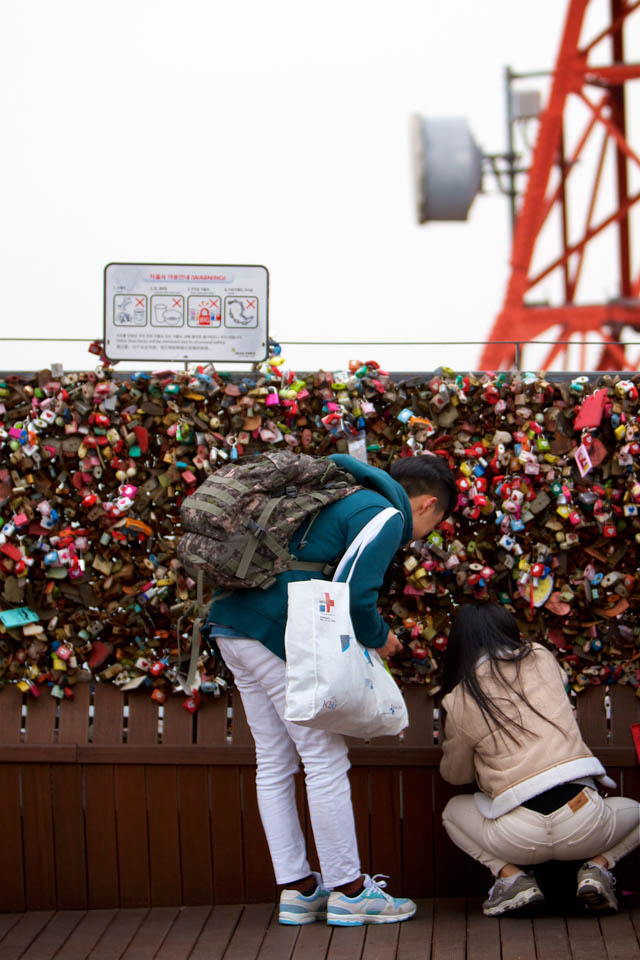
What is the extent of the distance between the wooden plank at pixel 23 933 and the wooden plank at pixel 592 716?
1964 mm

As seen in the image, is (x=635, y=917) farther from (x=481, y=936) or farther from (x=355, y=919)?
(x=355, y=919)

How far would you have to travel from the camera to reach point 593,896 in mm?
2844

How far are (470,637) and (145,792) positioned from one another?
1290 millimetres

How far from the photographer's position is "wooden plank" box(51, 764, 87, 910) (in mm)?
3422

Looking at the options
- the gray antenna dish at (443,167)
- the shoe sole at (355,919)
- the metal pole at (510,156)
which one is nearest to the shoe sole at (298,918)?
the shoe sole at (355,919)

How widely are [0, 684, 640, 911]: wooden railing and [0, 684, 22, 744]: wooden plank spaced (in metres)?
0.05

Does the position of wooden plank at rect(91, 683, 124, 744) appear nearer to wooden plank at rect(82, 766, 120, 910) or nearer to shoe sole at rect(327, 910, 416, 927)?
wooden plank at rect(82, 766, 120, 910)

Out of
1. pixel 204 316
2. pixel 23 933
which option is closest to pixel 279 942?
pixel 23 933

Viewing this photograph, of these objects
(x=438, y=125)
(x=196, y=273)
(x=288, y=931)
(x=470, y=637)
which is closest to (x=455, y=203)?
(x=438, y=125)

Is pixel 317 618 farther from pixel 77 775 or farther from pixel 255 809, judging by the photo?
pixel 77 775

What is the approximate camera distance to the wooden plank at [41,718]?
3.48 meters

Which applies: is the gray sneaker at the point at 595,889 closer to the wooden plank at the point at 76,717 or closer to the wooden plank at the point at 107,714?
the wooden plank at the point at 107,714

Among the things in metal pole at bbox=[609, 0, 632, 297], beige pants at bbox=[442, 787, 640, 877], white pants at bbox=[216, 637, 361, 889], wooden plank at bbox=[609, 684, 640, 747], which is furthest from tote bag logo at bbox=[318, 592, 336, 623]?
metal pole at bbox=[609, 0, 632, 297]

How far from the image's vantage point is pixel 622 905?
3.02 metres
